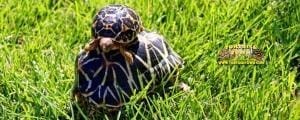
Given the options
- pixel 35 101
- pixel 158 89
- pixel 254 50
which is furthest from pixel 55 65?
pixel 254 50

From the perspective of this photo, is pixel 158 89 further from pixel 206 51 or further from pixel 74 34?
pixel 74 34

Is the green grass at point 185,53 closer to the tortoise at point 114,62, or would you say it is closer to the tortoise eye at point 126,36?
the tortoise at point 114,62

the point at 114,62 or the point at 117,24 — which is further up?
the point at 117,24

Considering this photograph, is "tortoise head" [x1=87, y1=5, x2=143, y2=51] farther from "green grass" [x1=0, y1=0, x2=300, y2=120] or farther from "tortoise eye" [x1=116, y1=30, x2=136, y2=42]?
"green grass" [x1=0, y1=0, x2=300, y2=120]

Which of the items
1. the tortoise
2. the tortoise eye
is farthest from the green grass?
the tortoise eye

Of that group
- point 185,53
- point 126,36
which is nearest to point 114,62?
point 126,36

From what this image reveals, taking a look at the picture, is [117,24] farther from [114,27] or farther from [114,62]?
[114,62]

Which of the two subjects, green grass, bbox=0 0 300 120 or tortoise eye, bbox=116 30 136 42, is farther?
green grass, bbox=0 0 300 120

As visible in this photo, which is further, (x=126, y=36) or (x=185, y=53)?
(x=185, y=53)
